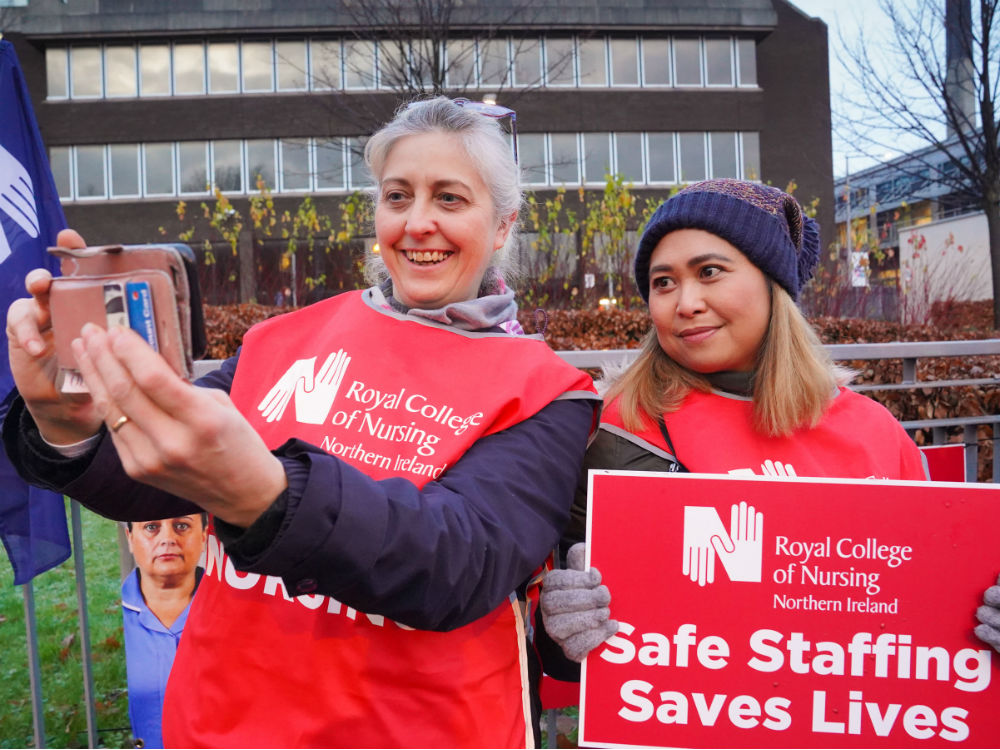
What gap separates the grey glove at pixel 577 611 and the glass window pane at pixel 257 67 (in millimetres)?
25751

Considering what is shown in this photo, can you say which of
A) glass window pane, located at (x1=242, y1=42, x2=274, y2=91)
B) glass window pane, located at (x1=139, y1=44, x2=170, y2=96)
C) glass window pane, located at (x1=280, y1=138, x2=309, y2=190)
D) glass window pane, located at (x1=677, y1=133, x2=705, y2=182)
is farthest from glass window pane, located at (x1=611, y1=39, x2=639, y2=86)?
glass window pane, located at (x1=139, y1=44, x2=170, y2=96)

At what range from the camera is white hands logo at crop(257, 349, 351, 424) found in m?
1.63

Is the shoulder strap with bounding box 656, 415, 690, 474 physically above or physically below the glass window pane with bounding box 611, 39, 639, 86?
below

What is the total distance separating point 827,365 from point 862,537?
2.05 feet

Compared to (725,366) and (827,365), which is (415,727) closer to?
(725,366)

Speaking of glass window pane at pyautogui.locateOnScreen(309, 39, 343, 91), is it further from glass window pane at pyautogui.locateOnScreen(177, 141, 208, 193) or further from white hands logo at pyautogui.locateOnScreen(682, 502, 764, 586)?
white hands logo at pyautogui.locateOnScreen(682, 502, 764, 586)

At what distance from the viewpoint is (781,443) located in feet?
6.48

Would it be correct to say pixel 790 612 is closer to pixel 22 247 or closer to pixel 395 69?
pixel 22 247

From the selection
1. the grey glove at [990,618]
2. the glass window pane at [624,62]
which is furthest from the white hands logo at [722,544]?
the glass window pane at [624,62]

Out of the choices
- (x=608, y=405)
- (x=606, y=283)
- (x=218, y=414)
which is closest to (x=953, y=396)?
(x=606, y=283)

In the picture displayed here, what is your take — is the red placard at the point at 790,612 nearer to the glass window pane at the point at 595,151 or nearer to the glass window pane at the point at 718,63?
the glass window pane at the point at 595,151

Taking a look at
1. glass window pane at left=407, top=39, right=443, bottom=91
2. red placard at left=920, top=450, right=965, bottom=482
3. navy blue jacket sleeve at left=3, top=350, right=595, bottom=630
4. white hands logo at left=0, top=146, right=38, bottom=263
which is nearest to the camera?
navy blue jacket sleeve at left=3, top=350, right=595, bottom=630

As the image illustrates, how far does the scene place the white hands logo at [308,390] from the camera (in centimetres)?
163

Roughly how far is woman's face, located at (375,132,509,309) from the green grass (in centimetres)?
269
